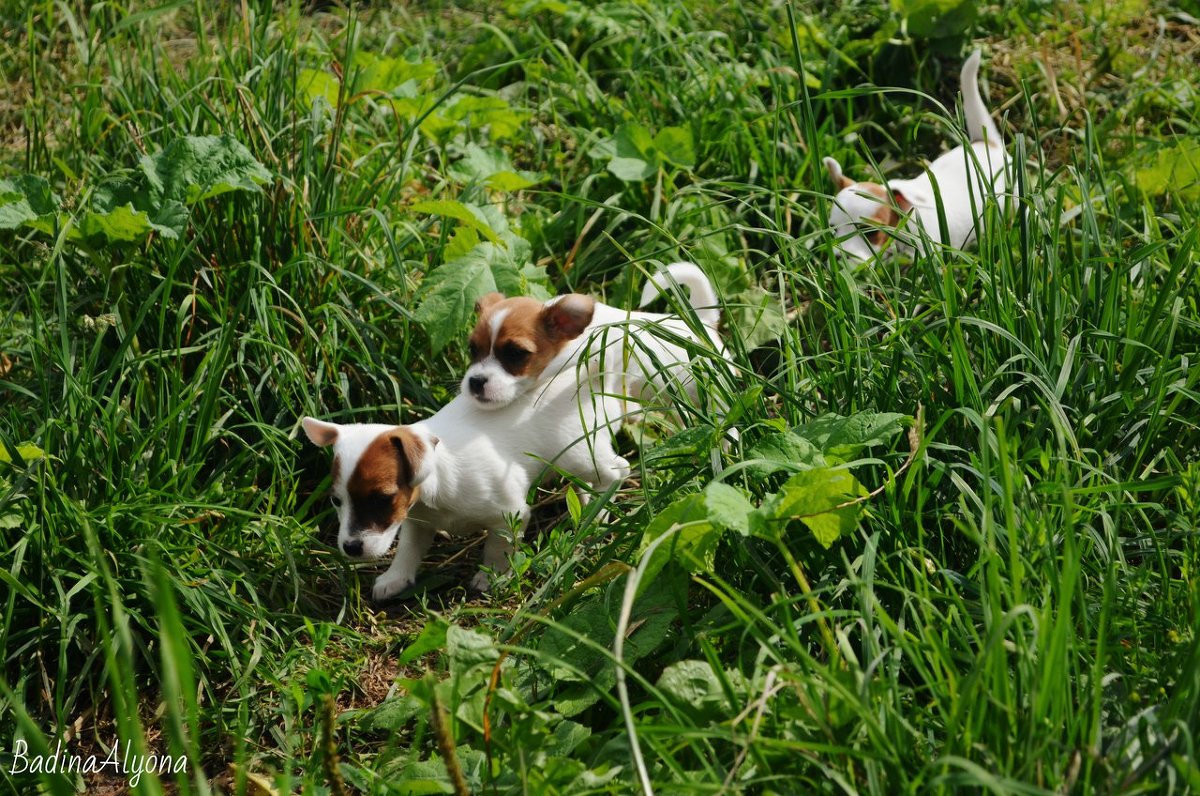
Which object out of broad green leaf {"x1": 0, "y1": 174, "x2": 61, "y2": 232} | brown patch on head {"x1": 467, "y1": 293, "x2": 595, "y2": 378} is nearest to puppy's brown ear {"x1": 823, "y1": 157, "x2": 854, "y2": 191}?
brown patch on head {"x1": 467, "y1": 293, "x2": 595, "y2": 378}

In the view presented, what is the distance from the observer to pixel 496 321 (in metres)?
3.42

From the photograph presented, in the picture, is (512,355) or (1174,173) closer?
(512,355)

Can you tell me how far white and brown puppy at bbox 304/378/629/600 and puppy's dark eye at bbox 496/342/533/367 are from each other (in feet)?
0.38

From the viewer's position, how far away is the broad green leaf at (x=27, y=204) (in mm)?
3291

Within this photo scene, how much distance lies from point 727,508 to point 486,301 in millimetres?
1334

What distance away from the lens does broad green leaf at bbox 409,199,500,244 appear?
3.77 m

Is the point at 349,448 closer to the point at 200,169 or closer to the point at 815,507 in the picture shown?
the point at 200,169

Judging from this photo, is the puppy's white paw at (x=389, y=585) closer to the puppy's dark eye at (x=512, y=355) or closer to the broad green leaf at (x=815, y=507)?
the puppy's dark eye at (x=512, y=355)

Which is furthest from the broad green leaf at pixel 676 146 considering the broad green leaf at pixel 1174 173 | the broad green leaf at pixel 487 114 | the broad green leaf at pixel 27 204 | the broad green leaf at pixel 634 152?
the broad green leaf at pixel 27 204

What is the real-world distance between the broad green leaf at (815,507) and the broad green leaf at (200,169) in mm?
1758

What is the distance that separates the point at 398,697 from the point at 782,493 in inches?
40.6

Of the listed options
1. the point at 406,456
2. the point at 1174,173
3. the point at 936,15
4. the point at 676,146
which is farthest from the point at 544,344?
the point at 936,15

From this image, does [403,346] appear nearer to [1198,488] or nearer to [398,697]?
[398,697]

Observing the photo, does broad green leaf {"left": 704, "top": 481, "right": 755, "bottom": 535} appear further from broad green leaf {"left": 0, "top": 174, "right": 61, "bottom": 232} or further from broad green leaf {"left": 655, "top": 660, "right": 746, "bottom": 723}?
broad green leaf {"left": 0, "top": 174, "right": 61, "bottom": 232}
